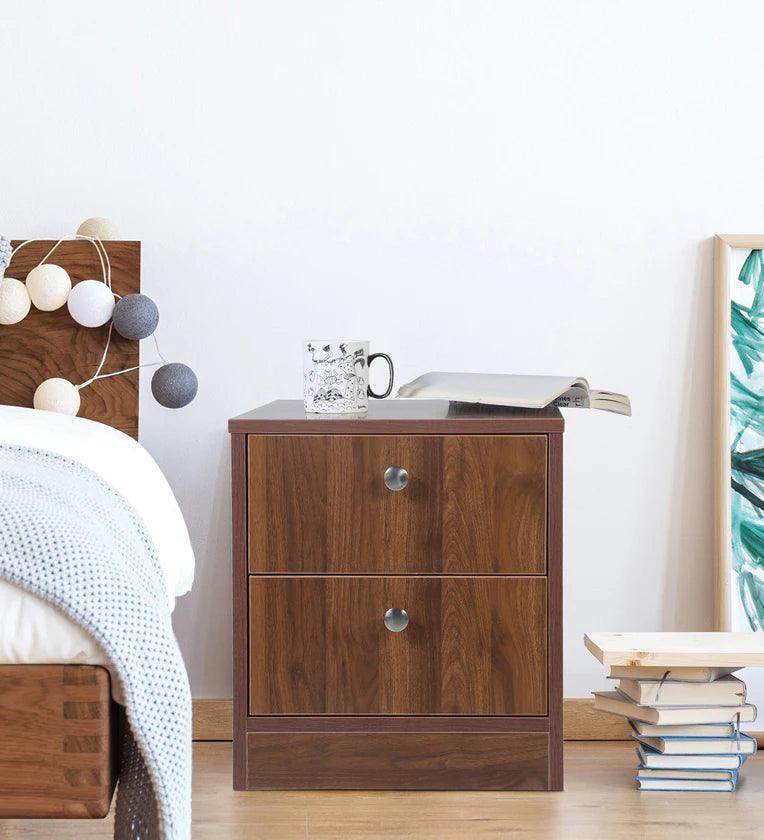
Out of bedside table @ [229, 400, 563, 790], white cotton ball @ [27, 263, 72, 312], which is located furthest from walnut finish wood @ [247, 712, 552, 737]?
white cotton ball @ [27, 263, 72, 312]

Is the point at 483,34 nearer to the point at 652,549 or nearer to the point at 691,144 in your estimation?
the point at 691,144

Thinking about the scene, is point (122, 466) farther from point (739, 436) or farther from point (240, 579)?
point (739, 436)

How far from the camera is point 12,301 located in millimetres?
1679

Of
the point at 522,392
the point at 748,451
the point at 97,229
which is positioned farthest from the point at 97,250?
the point at 748,451

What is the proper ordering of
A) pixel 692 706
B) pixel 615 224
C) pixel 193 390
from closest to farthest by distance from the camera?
pixel 692 706 < pixel 193 390 < pixel 615 224

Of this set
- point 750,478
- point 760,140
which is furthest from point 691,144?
point 750,478

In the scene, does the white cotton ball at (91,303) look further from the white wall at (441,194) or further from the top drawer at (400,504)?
the top drawer at (400,504)

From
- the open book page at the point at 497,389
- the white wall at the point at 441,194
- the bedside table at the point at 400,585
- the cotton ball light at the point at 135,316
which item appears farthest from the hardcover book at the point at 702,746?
the cotton ball light at the point at 135,316

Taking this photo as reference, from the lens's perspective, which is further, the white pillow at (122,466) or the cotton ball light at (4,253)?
the cotton ball light at (4,253)

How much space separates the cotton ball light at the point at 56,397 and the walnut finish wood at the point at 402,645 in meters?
0.47

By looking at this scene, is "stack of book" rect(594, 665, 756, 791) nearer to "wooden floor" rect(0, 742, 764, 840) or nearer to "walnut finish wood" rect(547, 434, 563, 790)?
"wooden floor" rect(0, 742, 764, 840)

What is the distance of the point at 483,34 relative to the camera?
1.78 metres

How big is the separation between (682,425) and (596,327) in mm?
229

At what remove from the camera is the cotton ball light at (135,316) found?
1.66m
